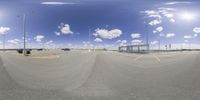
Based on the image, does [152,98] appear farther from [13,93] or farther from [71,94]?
[13,93]

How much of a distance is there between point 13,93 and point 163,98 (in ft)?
12.2

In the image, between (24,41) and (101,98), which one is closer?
(101,98)

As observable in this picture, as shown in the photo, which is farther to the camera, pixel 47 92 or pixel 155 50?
pixel 155 50

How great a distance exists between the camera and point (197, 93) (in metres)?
8.64

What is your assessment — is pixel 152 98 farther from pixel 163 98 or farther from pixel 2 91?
pixel 2 91

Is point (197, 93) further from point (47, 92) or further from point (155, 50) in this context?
point (155, 50)

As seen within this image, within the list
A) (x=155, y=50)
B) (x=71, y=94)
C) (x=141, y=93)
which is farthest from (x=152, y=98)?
(x=155, y=50)

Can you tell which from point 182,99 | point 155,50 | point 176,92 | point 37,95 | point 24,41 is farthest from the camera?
point 155,50

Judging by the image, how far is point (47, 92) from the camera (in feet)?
29.5

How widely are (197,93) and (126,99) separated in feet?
6.71

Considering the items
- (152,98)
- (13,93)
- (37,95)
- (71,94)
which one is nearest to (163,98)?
(152,98)

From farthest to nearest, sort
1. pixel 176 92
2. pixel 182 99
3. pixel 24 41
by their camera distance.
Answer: pixel 24 41 < pixel 176 92 < pixel 182 99

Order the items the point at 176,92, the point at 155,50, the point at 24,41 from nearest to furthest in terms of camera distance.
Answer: the point at 176,92
the point at 24,41
the point at 155,50

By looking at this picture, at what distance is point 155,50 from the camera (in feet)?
343
